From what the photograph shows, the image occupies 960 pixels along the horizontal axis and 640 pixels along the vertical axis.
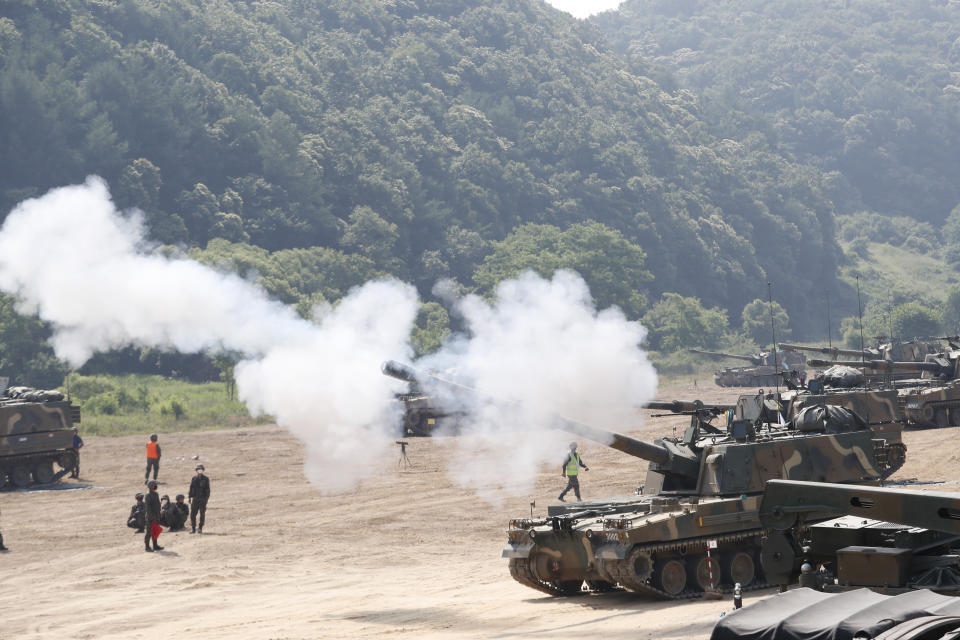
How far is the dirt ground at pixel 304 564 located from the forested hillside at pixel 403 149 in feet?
67.3

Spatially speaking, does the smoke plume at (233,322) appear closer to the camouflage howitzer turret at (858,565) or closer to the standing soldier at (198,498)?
the standing soldier at (198,498)

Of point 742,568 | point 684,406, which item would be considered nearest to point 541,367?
point 684,406

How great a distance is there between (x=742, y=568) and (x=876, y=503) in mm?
9095

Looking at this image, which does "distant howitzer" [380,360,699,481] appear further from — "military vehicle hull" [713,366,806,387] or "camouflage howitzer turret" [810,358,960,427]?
"military vehicle hull" [713,366,806,387]

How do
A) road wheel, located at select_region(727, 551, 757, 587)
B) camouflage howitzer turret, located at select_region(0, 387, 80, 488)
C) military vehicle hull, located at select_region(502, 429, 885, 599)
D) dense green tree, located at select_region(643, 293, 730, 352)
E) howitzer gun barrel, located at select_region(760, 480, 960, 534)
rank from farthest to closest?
dense green tree, located at select_region(643, 293, 730, 352) < camouflage howitzer turret, located at select_region(0, 387, 80, 488) < road wheel, located at select_region(727, 551, 757, 587) < military vehicle hull, located at select_region(502, 429, 885, 599) < howitzer gun barrel, located at select_region(760, 480, 960, 534)

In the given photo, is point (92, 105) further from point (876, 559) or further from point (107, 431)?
point (876, 559)

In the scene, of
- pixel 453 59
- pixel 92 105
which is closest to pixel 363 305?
pixel 92 105

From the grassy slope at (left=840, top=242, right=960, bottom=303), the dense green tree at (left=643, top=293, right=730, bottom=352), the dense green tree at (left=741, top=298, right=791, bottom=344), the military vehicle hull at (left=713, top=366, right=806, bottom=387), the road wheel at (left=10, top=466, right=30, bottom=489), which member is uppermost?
the grassy slope at (left=840, top=242, right=960, bottom=303)

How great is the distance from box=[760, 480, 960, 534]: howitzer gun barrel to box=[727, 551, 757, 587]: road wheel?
26.5 ft

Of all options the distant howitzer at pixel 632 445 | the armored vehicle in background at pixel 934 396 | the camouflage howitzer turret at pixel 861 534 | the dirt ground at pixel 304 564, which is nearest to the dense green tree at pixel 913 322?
the armored vehicle in background at pixel 934 396

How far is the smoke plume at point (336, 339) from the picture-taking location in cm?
2206

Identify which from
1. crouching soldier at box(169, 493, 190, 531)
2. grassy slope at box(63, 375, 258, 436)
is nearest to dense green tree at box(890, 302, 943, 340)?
grassy slope at box(63, 375, 258, 436)

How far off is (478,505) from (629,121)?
98.7 m

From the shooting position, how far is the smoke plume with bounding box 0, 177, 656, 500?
72.4 ft
